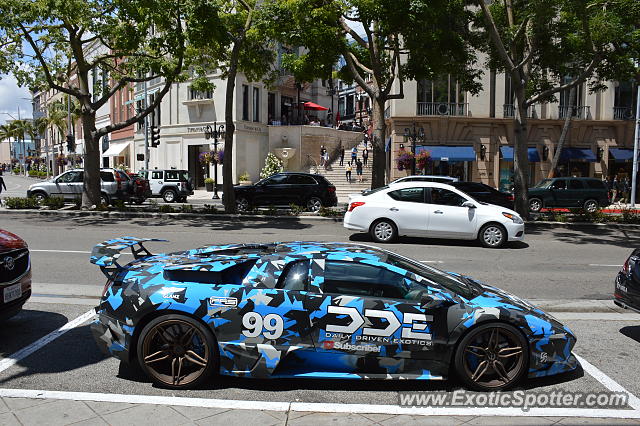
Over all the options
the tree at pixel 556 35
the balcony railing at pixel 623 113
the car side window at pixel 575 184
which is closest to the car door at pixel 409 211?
the tree at pixel 556 35

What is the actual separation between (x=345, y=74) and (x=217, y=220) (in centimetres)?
805

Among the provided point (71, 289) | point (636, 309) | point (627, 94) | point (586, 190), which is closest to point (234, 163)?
point (586, 190)

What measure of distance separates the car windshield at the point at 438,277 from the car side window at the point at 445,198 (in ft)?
28.4

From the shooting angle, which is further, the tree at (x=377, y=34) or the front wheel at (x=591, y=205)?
the front wheel at (x=591, y=205)

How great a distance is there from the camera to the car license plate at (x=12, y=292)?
18.4 feet

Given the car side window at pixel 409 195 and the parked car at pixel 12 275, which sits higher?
the car side window at pixel 409 195

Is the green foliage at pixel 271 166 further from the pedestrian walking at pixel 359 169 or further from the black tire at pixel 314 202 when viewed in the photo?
the black tire at pixel 314 202

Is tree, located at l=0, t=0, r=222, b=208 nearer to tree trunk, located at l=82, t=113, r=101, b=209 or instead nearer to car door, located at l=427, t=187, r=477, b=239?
tree trunk, located at l=82, t=113, r=101, b=209

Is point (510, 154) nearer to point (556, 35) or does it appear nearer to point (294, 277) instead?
point (556, 35)

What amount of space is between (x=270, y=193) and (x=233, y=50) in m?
5.84

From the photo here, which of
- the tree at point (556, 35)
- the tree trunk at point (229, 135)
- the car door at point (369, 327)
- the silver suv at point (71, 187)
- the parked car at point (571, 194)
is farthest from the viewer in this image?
the parked car at point (571, 194)

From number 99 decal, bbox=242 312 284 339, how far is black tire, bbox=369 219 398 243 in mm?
9642

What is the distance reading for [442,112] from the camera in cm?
3738

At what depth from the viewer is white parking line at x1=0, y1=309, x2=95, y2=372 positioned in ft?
17.6
